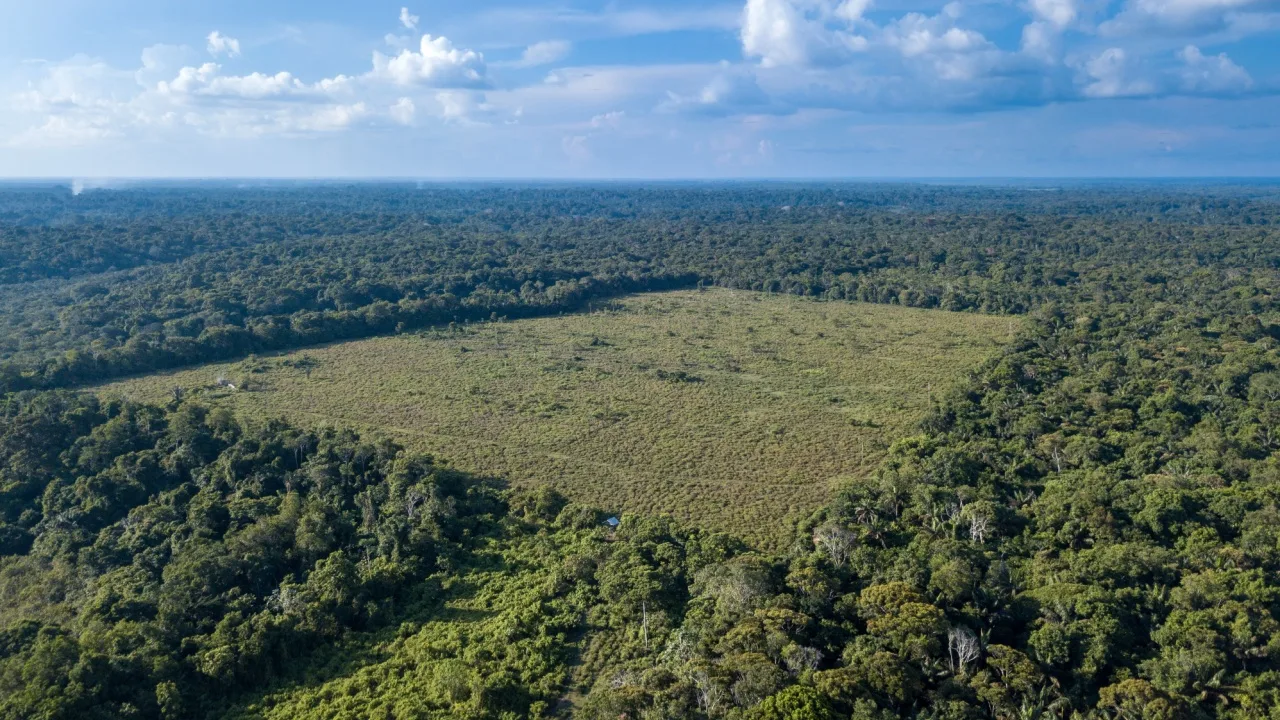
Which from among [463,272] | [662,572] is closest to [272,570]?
[662,572]

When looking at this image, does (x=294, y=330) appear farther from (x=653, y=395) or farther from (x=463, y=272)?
(x=653, y=395)

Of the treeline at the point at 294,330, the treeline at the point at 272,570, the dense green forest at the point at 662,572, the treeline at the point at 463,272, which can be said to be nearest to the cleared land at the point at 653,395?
the treeline at the point at 294,330

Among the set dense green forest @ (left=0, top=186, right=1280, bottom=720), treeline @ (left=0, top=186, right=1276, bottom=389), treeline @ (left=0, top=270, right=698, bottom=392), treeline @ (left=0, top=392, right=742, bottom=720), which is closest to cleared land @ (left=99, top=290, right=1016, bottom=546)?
treeline @ (left=0, top=270, right=698, bottom=392)

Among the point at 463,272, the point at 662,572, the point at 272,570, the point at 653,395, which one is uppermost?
the point at 463,272

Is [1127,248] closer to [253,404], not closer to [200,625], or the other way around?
[253,404]

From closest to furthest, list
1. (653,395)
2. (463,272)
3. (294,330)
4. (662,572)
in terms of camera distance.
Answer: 1. (662,572)
2. (653,395)
3. (294,330)
4. (463,272)

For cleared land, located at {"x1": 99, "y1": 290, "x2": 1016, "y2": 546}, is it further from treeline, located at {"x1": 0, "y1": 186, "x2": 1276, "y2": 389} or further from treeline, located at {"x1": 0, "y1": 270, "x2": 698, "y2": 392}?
treeline, located at {"x1": 0, "y1": 186, "x2": 1276, "y2": 389}

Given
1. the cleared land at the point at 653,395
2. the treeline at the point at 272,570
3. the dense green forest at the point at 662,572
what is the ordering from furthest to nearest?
the cleared land at the point at 653,395
the treeline at the point at 272,570
the dense green forest at the point at 662,572

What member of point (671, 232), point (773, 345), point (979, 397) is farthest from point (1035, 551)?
point (671, 232)

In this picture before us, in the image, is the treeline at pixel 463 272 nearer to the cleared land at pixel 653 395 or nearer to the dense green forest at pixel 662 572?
the cleared land at pixel 653 395
